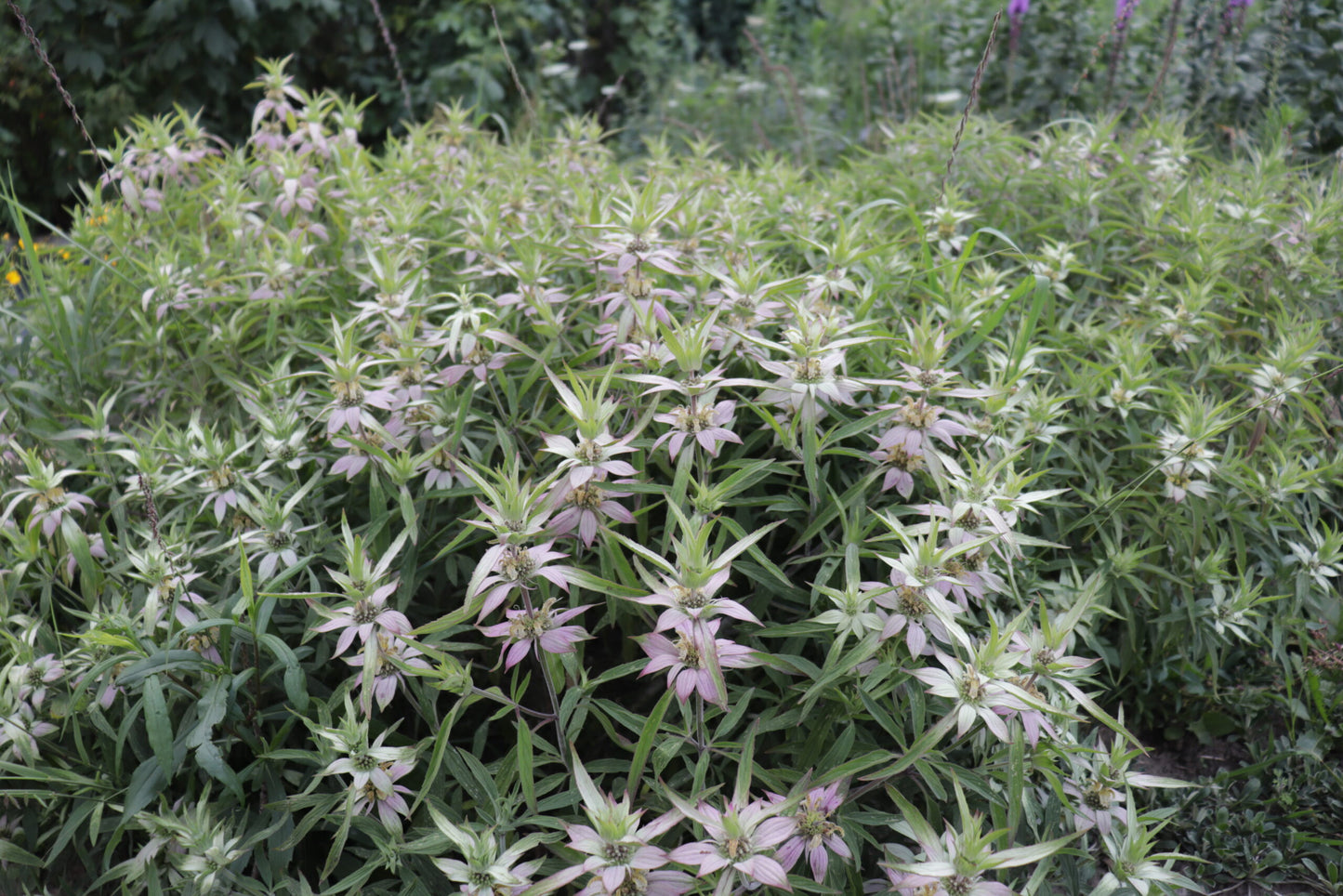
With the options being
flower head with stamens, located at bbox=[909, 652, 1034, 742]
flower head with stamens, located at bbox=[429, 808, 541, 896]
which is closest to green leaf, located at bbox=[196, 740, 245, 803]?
flower head with stamens, located at bbox=[429, 808, 541, 896]

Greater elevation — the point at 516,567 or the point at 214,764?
the point at 516,567

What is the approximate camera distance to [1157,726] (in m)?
1.98

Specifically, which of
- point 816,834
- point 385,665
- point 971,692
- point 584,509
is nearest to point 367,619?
point 385,665

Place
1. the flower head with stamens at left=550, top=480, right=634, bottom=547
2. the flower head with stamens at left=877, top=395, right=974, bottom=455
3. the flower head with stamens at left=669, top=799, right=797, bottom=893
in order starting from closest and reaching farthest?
the flower head with stamens at left=669, top=799, right=797, bottom=893, the flower head with stamens at left=550, top=480, right=634, bottom=547, the flower head with stamens at left=877, top=395, right=974, bottom=455

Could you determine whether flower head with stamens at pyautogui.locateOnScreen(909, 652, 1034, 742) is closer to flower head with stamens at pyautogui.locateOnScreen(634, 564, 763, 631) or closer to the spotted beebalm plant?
the spotted beebalm plant

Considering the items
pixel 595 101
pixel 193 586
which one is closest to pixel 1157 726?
pixel 193 586

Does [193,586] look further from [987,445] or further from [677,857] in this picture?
[987,445]

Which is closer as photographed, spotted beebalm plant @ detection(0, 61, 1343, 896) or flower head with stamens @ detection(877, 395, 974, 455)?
spotted beebalm plant @ detection(0, 61, 1343, 896)

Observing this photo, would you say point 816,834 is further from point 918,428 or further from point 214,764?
point 214,764

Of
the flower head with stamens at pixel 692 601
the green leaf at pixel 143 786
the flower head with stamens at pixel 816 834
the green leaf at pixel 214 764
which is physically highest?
the flower head with stamens at pixel 692 601

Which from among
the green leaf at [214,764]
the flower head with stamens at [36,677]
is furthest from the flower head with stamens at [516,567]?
the flower head with stamens at [36,677]

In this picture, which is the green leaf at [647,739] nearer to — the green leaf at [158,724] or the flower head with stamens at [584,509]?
the flower head with stamens at [584,509]

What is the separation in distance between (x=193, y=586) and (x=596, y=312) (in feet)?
3.08

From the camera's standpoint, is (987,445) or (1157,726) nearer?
(987,445)
